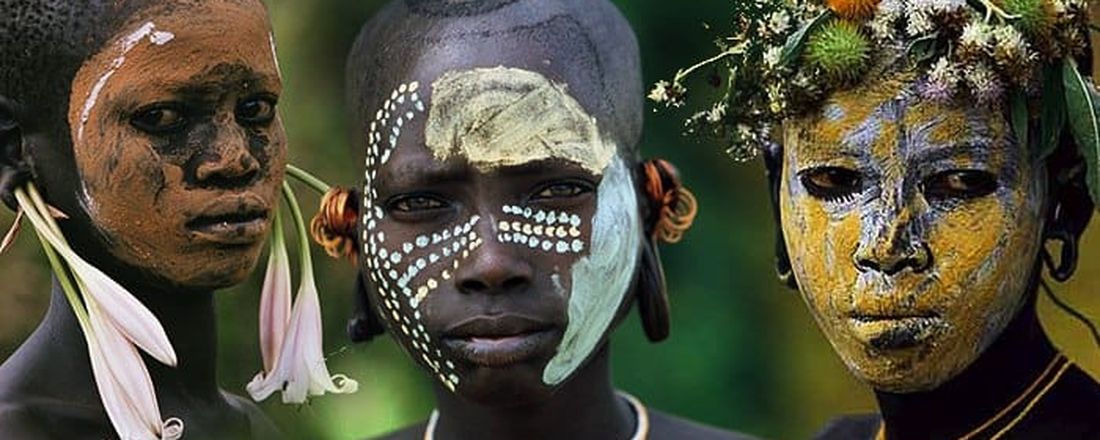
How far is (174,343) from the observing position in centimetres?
529

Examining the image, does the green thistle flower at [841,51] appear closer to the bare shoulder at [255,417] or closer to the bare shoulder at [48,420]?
the bare shoulder at [255,417]

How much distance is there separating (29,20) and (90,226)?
1.62 ft

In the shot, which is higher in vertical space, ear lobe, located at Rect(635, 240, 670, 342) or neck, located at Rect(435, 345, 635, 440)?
ear lobe, located at Rect(635, 240, 670, 342)

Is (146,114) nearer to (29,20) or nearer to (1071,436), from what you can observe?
(29,20)

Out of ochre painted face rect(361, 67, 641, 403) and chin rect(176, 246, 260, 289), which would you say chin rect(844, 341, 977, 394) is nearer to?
ochre painted face rect(361, 67, 641, 403)

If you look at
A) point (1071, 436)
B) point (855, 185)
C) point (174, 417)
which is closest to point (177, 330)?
point (174, 417)

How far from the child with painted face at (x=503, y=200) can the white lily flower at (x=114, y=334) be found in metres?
0.56

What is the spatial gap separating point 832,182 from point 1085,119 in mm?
535

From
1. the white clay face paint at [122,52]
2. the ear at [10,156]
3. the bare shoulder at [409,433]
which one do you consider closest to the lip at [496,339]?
the bare shoulder at [409,433]

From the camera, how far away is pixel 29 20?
5055 millimetres

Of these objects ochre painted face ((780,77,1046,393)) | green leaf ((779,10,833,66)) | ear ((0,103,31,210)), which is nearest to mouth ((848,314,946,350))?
ochre painted face ((780,77,1046,393))

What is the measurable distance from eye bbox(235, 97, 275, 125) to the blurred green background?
0.10 meters

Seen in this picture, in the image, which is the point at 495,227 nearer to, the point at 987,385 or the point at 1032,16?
the point at 987,385

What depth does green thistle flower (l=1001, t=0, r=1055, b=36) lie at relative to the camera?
4.35 meters
